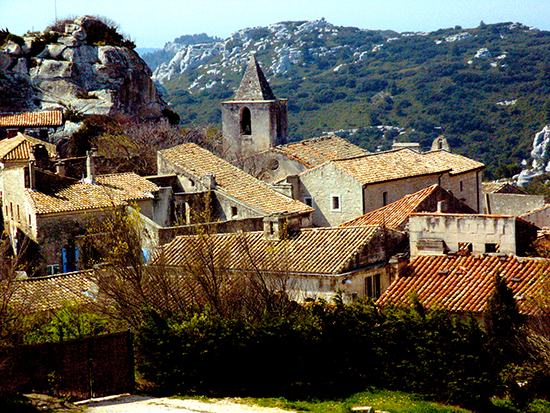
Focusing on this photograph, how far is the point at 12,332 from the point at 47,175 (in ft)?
55.9

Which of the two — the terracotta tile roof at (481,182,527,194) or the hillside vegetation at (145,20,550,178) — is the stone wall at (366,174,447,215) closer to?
the terracotta tile roof at (481,182,527,194)

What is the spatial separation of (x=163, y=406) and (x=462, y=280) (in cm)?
960

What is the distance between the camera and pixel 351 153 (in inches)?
1770

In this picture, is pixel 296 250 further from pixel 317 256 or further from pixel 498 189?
pixel 498 189

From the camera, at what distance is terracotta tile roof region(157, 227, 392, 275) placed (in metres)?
22.4

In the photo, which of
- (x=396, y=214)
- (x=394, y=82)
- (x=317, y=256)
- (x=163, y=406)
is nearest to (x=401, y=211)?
(x=396, y=214)

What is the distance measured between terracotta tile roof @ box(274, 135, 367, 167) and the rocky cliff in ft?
51.7

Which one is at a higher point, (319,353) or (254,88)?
(254,88)

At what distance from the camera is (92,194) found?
32062mm

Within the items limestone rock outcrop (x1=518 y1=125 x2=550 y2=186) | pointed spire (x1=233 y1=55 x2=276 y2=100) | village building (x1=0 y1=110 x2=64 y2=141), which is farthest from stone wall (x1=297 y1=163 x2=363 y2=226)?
limestone rock outcrop (x1=518 y1=125 x2=550 y2=186)

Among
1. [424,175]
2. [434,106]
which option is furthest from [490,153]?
[424,175]

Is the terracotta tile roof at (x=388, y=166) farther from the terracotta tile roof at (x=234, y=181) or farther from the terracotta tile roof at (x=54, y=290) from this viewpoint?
the terracotta tile roof at (x=54, y=290)

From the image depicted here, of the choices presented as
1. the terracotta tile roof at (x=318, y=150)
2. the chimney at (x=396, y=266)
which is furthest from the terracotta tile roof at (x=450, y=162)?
the chimney at (x=396, y=266)

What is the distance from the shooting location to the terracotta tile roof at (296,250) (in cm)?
2236
